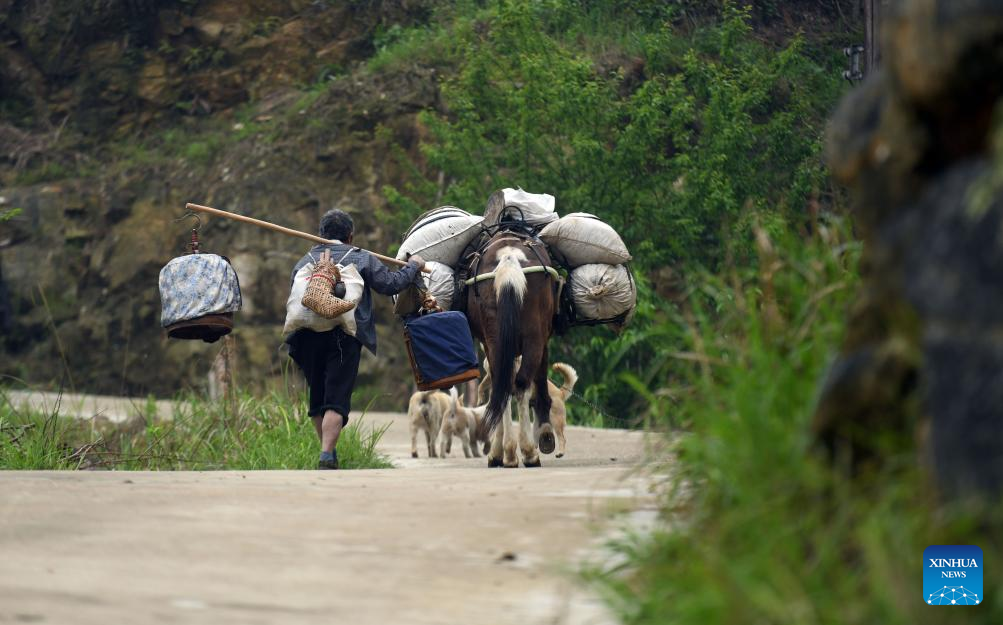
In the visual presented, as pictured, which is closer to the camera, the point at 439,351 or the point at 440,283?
the point at 439,351

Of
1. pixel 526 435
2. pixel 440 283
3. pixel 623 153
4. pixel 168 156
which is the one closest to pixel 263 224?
pixel 440 283

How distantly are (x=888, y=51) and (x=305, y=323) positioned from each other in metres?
6.76

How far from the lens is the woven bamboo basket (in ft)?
31.7

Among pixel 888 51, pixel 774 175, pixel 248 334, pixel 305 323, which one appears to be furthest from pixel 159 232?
pixel 888 51

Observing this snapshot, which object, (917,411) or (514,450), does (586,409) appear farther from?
(917,411)

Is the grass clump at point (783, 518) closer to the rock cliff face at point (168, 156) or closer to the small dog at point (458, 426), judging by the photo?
the small dog at point (458, 426)

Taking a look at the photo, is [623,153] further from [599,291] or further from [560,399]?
[599,291]

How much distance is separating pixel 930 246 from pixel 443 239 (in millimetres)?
8183

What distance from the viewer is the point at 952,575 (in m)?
3.26

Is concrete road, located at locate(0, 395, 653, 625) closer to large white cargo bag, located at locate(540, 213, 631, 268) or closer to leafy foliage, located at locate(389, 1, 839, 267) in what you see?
large white cargo bag, located at locate(540, 213, 631, 268)

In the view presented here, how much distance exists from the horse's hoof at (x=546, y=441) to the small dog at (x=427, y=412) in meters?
2.12

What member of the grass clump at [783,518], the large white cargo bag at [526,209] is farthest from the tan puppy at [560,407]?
the grass clump at [783,518]

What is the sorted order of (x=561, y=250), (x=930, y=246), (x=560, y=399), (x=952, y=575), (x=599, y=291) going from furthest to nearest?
(x=560, y=399)
(x=561, y=250)
(x=599, y=291)
(x=930, y=246)
(x=952, y=575)

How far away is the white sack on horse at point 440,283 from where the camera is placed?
11.2 meters
